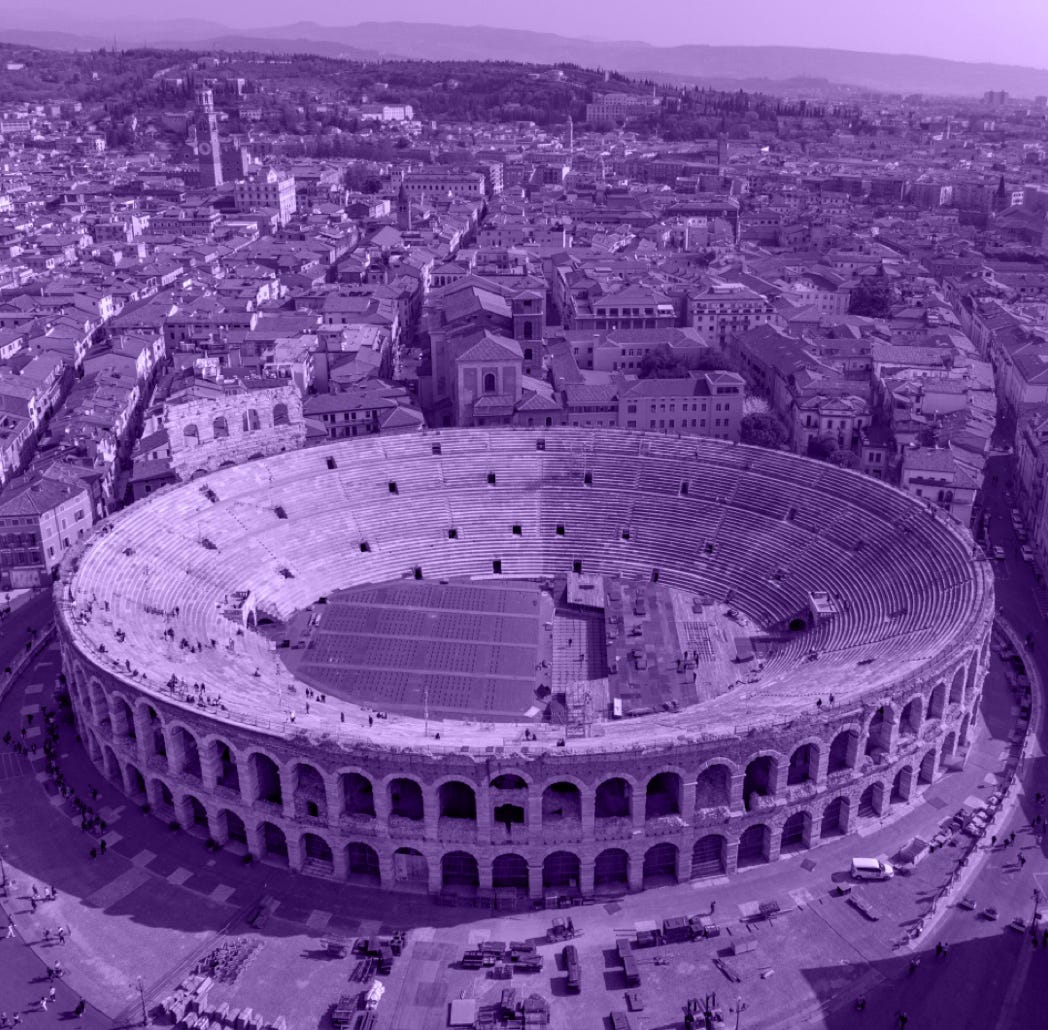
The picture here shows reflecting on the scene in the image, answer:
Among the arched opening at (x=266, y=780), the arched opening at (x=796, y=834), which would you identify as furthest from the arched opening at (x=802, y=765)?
the arched opening at (x=266, y=780)

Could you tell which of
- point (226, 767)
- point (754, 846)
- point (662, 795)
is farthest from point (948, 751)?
point (226, 767)

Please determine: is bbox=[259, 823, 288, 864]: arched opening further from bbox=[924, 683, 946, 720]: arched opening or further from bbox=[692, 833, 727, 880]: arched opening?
bbox=[924, 683, 946, 720]: arched opening

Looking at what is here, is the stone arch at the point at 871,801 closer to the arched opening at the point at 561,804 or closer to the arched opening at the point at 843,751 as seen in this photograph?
the arched opening at the point at 843,751

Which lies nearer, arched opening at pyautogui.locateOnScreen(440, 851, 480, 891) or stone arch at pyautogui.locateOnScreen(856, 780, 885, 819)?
arched opening at pyautogui.locateOnScreen(440, 851, 480, 891)

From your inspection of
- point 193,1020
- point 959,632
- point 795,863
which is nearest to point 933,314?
point 959,632

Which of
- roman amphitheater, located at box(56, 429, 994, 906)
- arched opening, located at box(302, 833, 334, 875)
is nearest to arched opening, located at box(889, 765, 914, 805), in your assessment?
roman amphitheater, located at box(56, 429, 994, 906)

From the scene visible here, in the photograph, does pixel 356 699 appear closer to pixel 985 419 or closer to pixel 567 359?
pixel 567 359
